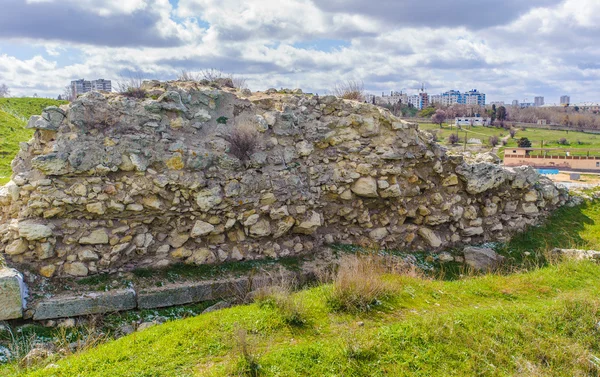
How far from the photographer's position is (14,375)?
4.64m

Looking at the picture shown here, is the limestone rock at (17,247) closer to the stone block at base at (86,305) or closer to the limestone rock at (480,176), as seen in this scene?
the stone block at base at (86,305)

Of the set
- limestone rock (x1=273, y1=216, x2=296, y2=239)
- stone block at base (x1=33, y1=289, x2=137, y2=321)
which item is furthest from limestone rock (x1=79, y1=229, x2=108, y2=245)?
limestone rock (x1=273, y1=216, x2=296, y2=239)

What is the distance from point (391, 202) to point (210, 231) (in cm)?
445

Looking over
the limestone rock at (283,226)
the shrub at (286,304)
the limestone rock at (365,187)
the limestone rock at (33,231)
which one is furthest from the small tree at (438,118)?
the limestone rock at (33,231)

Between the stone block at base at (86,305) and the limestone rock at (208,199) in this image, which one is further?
the limestone rock at (208,199)

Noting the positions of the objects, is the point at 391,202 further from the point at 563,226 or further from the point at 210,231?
the point at 563,226

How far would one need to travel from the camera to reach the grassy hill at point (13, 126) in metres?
16.9

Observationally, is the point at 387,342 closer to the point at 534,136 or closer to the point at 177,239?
the point at 177,239

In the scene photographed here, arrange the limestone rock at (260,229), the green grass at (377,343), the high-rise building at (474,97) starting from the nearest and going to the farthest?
the green grass at (377,343) → the limestone rock at (260,229) → the high-rise building at (474,97)

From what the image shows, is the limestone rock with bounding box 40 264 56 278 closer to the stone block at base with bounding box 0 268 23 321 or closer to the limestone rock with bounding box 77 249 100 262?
the limestone rock with bounding box 77 249 100 262

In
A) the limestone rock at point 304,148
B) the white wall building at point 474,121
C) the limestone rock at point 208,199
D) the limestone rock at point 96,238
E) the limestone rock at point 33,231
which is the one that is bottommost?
the limestone rock at point 96,238

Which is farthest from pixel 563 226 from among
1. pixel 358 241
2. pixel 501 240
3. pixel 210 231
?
pixel 210 231

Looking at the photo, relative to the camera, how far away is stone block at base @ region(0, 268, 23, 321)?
6094 mm

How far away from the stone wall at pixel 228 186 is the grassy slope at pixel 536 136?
41.2 metres
